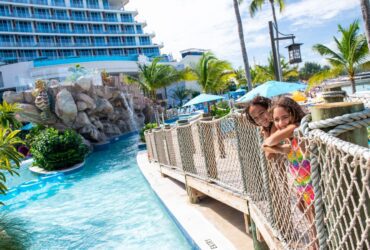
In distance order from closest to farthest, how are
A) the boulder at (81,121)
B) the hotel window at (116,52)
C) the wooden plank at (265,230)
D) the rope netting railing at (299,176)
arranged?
the rope netting railing at (299,176), the wooden plank at (265,230), the boulder at (81,121), the hotel window at (116,52)

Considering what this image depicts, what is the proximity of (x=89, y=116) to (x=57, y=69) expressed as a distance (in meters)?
23.1

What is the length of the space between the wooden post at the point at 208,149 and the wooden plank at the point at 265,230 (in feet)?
5.74

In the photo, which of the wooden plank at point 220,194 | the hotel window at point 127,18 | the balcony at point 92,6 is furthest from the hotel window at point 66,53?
the wooden plank at point 220,194

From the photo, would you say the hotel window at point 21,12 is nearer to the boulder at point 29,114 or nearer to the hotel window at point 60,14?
the hotel window at point 60,14

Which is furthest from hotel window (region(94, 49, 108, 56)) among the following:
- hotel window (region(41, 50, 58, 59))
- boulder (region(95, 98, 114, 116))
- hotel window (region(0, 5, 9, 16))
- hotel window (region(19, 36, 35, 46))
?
boulder (region(95, 98, 114, 116))

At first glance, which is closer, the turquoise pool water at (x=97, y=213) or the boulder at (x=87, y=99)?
the turquoise pool water at (x=97, y=213)

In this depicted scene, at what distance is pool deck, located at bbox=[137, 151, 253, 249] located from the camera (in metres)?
5.13

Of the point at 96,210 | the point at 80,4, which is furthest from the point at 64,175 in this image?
the point at 80,4

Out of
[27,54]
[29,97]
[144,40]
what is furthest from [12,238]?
[144,40]

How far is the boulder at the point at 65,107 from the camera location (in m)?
22.2

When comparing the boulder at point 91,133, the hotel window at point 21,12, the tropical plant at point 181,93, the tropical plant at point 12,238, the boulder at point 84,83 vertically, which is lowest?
→ the tropical plant at point 12,238

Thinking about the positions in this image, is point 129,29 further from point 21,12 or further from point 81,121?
point 81,121

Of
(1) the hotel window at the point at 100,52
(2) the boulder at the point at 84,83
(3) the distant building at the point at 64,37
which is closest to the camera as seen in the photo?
(2) the boulder at the point at 84,83

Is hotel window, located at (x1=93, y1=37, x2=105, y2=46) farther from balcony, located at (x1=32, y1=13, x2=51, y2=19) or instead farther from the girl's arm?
the girl's arm
